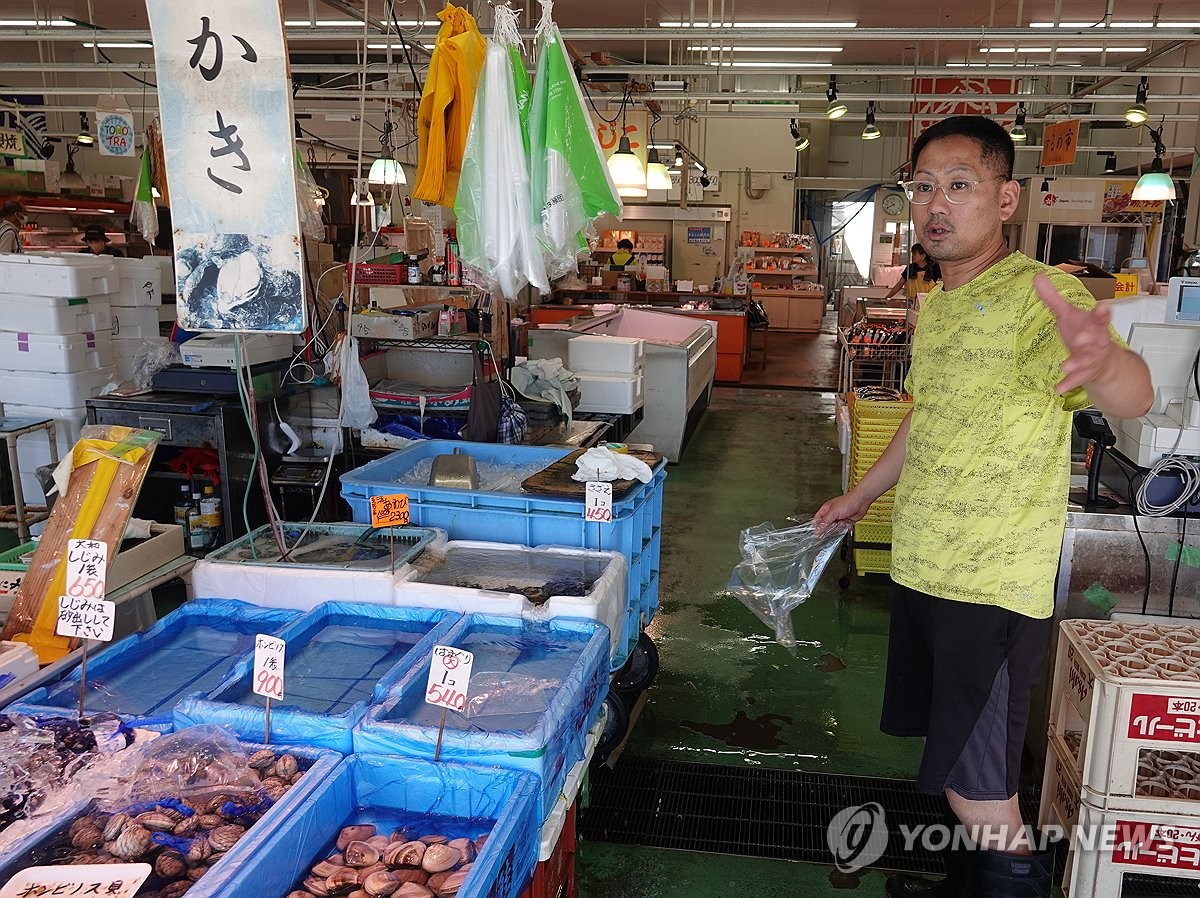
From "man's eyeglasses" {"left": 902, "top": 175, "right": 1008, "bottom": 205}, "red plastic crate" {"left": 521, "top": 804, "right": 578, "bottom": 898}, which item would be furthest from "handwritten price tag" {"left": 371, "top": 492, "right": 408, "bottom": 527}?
"man's eyeglasses" {"left": 902, "top": 175, "right": 1008, "bottom": 205}

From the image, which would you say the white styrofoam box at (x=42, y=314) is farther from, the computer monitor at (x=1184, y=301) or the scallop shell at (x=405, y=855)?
the computer monitor at (x=1184, y=301)

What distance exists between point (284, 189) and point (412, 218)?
10.6 metres

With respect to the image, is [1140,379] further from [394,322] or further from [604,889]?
[394,322]

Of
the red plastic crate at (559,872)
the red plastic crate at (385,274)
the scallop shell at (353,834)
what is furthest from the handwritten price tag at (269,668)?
the red plastic crate at (385,274)

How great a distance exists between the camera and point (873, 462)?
465 centimetres

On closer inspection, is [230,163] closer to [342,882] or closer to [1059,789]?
[342,882]

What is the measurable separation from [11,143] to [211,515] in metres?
6.65

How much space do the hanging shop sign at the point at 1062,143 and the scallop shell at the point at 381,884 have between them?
32.8ft

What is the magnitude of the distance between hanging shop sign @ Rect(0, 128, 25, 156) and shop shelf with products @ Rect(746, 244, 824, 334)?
35.3 feet

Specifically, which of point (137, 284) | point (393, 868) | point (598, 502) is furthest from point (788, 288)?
point (393, 868)

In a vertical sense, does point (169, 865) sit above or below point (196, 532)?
above

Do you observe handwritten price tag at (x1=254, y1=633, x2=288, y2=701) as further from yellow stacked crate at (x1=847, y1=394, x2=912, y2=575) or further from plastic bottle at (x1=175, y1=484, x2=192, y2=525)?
yellow stacked crate at (x1=847, y1=394, x2=912, y2=575)

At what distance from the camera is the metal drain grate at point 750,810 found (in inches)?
110

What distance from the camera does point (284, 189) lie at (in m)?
2.15
